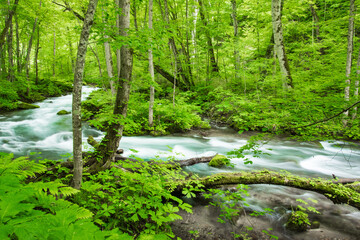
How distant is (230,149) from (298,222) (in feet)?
14.3

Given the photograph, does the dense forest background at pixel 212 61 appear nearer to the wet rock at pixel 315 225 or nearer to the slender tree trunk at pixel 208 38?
the slender tree trunk at pixel 208 38

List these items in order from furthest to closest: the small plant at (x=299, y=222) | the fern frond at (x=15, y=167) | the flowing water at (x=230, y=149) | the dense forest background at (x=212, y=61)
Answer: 1. the dense forest background at (x=212, y=61)
2. the flowing water at (x=230, y=149)
3. the small plant at (x=299, y=222)
4. the fern frond at (x=15, y=167)

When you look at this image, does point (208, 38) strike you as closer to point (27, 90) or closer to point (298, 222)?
point (298, 222)

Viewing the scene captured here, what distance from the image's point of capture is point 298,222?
3.73 meters

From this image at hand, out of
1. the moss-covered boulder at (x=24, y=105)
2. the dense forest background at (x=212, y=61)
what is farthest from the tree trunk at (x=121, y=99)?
the moss-covered boulder at (x=24, y=105)

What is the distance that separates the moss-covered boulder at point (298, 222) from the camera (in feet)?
12.1

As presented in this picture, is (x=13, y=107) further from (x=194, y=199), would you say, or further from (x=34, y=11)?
(x=194, y=199)

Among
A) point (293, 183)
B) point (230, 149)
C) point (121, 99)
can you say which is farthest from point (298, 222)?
point (121, 99)

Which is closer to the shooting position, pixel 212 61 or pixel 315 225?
pixel 315 225

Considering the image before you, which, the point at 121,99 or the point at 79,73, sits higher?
the point at 79,73

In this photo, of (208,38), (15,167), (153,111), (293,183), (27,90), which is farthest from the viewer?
(27,90)

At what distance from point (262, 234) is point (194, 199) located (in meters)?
1.64

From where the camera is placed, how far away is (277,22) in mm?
7887

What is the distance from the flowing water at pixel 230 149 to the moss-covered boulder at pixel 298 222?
0.29 m
